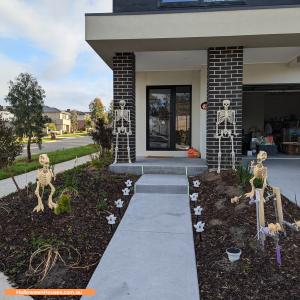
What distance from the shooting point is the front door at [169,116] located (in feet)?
34.7

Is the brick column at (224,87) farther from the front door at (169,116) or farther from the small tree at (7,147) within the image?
the small tree at (7,147)

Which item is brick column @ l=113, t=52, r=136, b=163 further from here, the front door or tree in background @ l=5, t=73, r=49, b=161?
tree in background @ l=5, t=73, r=49, b=161

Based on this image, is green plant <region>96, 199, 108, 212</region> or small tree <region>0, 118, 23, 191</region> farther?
small tree <region>0, 118, 23, 191</region>

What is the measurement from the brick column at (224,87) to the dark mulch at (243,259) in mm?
2575

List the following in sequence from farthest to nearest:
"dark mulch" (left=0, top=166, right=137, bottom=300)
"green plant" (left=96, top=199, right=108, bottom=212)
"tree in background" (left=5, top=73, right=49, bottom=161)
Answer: "tree in background" (left=5, top=73, right=49, bottom=161)
"green plant" (left=96, top=199, right=108, bottom=212)
"dark mulch" (left=0, top=166, right=137, bottom=300)

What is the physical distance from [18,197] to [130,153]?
116 inches

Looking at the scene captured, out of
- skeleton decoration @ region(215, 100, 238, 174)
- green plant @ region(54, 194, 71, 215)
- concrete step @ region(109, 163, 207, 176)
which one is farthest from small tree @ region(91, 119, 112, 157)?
green plant @ region(54, 194, 71, 215)

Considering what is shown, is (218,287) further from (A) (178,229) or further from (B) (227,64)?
(B) (227,64)

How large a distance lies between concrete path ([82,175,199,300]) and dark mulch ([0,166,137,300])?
0.65ft

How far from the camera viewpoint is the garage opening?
1164cm

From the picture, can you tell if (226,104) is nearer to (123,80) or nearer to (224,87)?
(224,87)

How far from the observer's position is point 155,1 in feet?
28.4

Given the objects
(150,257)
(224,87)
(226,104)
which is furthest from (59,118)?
(150,257)

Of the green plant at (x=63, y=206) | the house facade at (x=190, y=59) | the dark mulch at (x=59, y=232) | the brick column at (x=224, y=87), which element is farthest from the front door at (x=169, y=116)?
the green plant at (x=63, y=206)
